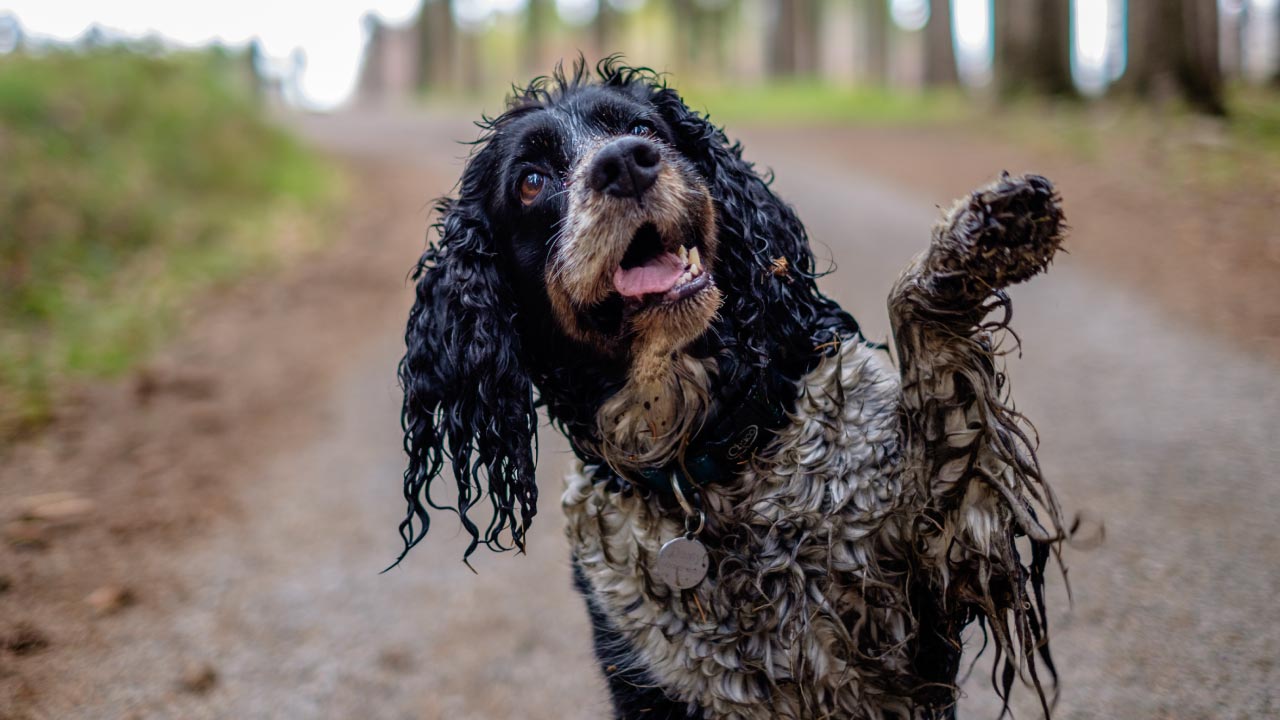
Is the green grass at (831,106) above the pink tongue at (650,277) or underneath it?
underneath

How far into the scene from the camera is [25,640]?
12.3 ft

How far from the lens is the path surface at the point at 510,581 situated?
342 cm

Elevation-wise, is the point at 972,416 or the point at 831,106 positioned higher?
the point at 972,416

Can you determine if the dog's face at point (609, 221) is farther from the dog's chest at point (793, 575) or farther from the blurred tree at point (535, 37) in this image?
A: the blurred tree at point (535, 37)

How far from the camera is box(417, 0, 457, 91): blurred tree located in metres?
37.5

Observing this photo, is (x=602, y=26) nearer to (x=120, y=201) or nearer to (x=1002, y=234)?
(x=120, y=201)

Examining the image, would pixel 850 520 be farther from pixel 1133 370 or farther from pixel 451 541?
pixel 1133 370

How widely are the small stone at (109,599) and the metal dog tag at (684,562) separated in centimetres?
288

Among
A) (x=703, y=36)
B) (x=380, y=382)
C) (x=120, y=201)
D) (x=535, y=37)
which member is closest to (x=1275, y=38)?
(x=380, y=382)

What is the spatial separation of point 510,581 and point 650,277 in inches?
89.6

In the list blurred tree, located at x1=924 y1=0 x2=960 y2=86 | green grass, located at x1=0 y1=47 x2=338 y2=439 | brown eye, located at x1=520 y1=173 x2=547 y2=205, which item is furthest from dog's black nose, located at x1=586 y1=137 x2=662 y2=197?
blurred tree, located at x1=924 y1=0 x2=960 y2=86

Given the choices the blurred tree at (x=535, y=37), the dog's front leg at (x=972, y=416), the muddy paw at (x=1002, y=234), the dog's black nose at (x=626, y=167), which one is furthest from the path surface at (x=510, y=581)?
the blurred tree at (x=535, y=37)

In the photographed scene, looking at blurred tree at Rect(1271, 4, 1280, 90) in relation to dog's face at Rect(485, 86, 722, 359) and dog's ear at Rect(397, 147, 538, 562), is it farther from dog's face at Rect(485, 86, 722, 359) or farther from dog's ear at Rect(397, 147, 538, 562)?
dog's ear at Rect(397, 147, 538, 562)

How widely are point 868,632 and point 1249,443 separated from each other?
3249mm
